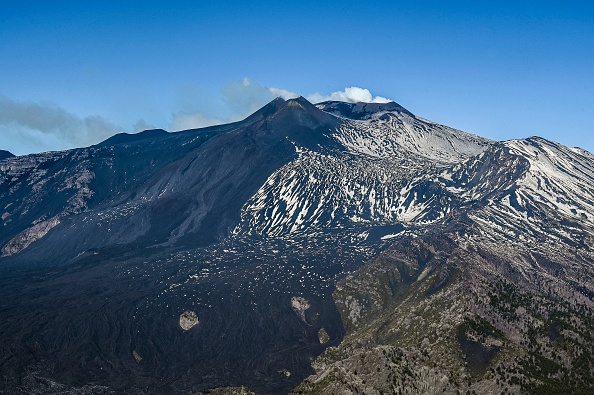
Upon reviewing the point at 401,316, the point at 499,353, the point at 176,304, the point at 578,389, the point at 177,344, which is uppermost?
the point at 176,304

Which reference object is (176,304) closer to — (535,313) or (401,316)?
(401,316)

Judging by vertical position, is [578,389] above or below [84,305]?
below

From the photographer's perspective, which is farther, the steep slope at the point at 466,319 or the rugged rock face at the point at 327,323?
the rugged rock face at the point at 327,323

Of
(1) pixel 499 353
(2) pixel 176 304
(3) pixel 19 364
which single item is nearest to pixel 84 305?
(2) pixel 176 304

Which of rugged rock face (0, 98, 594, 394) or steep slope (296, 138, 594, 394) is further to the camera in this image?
rugged rock face (0, 98, 594, 394)

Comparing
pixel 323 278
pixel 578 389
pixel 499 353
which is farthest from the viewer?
pixel 323 278

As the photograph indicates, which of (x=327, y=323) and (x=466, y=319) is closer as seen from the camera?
(x=466, y=319)

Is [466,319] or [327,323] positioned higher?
[327,323]

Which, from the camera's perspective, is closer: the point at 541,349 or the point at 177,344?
the point at 541,349

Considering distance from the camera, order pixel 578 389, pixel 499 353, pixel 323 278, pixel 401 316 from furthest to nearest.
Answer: pixel 323 278 < pixel 401 316 < pixel 499 353 < pixel 578 389
